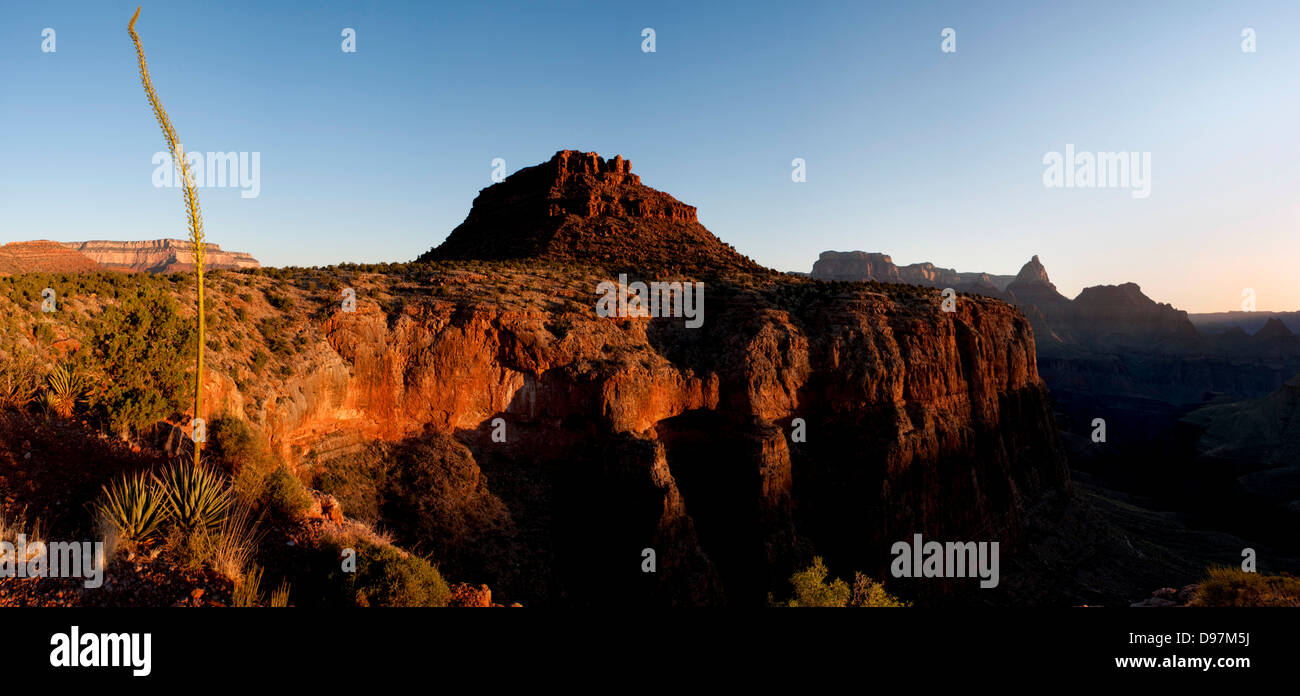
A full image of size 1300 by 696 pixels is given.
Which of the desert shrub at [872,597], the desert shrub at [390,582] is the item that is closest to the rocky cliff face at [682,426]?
the desert shrub at [872,597]

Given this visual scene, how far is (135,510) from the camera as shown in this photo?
7.03 m

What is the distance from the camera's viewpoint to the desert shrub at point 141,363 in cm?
1015

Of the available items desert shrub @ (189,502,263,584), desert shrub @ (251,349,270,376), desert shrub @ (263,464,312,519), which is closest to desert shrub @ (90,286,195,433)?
desert shrub @ (263,464,312,519)

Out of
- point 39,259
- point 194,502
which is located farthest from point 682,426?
point 39,259

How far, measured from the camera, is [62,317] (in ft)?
50.0

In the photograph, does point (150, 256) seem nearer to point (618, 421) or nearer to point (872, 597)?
point (618, 421)

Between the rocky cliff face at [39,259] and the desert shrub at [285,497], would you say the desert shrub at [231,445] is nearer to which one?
the desert shrub at [285,497]

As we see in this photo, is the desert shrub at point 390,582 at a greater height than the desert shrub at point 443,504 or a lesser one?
greater

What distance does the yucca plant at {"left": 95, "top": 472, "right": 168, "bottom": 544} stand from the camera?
6.97 meters

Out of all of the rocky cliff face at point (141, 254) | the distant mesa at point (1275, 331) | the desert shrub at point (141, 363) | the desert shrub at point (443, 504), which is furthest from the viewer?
the distant mesa at point (1275, 331)

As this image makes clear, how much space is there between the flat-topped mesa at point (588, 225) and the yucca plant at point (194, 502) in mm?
32282
